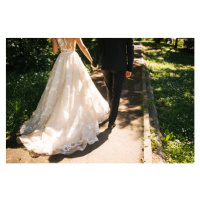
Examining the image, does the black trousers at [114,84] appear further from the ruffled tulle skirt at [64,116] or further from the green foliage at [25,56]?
the green foliage at [25,56]

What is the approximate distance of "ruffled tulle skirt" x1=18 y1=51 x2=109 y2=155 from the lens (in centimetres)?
312

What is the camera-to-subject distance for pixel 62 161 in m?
2.88

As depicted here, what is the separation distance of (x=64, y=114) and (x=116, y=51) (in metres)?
1.62

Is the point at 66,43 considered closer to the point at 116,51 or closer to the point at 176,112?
the point at 116,51

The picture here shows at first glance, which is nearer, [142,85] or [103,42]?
[103,42]

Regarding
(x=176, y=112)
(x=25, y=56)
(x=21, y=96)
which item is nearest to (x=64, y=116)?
(x=21, y=96)

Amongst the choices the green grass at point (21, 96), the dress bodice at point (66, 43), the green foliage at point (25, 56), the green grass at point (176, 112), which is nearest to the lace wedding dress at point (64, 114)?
the dress bodice at point (66, 43)

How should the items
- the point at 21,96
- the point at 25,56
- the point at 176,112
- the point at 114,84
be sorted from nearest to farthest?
the point at 114,84, the point at 176,112, the point at 21,96, the point at 25,56

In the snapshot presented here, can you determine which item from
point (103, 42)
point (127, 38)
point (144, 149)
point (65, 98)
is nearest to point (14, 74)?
point (65, 98)

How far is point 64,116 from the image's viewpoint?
3.30 meters

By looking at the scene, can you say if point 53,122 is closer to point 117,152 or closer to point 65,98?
point 65,98

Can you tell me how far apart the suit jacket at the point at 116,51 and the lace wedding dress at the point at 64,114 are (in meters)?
0.65

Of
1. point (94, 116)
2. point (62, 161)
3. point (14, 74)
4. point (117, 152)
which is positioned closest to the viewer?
point (62, 161)

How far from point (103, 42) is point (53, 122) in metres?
1.91
